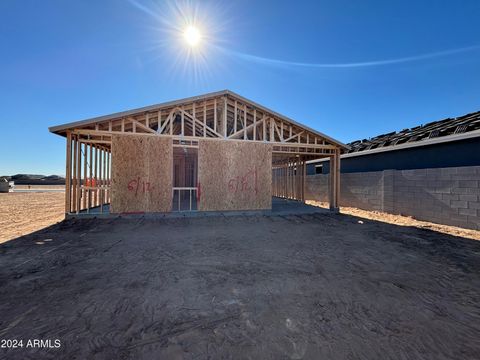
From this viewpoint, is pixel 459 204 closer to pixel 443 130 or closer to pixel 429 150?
pixel 429 150

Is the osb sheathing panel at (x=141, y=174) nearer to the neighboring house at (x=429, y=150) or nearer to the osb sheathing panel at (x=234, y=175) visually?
the osb sheathing panel at (x=234, y=175)

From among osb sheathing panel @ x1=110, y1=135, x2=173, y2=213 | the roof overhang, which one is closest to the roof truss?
osb sheathing panel @ x1=110, y1=135, x2=173, y2=213

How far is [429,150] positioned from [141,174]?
38.8 ft

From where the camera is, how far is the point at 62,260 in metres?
4.30

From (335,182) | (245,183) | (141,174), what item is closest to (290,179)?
(335,182)

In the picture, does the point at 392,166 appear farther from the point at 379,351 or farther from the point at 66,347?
the point at 66,347

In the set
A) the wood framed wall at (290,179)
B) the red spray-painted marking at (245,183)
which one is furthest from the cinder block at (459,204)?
the wood framed wall at (290,179)

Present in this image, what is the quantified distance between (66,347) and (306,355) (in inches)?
89.6

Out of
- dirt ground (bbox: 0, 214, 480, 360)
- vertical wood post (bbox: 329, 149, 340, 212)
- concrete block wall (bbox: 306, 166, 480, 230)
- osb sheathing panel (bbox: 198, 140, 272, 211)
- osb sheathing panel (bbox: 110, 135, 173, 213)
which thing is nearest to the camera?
dirt ground (bbox: 0, 214, 480, 360)

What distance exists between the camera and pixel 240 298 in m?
2.97

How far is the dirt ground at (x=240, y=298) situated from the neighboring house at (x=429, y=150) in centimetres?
399

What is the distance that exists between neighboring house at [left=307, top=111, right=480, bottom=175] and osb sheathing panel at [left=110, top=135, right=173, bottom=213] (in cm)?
1044

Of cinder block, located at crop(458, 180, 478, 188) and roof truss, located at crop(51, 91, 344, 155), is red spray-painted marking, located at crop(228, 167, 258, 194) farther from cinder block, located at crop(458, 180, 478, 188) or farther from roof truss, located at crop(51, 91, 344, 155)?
cinder block, located at crop(458, 180, 478, 188)

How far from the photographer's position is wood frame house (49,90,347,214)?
855 cm
